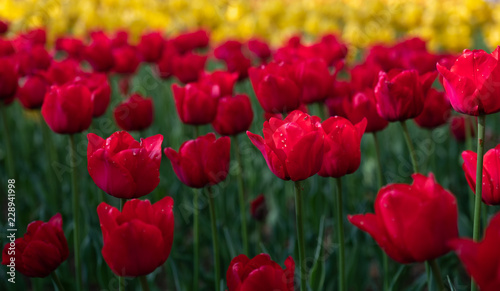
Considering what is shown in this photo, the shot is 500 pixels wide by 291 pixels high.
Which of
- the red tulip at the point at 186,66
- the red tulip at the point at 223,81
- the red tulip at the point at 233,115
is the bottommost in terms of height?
the red tulip at the point at 233,115

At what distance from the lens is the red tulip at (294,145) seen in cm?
79

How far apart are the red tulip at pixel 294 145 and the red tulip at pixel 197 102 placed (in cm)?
52

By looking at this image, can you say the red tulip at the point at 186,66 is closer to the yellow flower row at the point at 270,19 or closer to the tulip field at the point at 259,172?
the tulip field at the point at 259,172

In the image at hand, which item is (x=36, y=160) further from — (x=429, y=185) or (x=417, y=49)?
(x=429, y=185)

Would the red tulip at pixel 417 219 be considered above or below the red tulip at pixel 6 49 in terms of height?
below

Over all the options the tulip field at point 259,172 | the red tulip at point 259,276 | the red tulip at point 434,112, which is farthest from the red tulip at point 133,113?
the red tulip at point 259,276

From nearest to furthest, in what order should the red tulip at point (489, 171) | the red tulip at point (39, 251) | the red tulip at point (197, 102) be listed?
1. the red tulip at point (489, 171)
2. the red tulip at point (39, 251)
3. the red tulip at point (197, 102)

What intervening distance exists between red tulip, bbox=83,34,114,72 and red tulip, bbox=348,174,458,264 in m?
1.78

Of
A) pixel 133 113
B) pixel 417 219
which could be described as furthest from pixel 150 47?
pixel 417 219

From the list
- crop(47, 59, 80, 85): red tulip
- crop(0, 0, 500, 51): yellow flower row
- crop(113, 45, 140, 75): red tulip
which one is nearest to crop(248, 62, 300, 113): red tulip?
crop(47, 59, 80, 85): red tulip

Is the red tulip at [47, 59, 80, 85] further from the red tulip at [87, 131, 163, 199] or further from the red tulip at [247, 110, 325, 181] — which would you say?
the red tulip at [247, 110, 325, 181]

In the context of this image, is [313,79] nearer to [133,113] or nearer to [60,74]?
[133,113]

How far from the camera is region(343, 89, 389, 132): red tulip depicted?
4.19ft

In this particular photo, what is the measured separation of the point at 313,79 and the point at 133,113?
671mm
